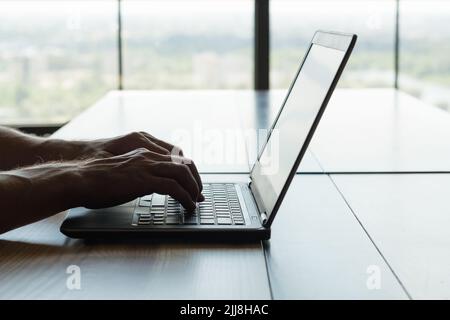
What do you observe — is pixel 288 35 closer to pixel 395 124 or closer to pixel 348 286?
pixel 395 124

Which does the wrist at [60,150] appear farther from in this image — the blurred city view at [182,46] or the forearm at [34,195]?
the blurred city view at [182,46]

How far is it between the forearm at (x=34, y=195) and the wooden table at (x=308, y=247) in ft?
0.09

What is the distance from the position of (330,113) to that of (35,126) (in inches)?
91.8

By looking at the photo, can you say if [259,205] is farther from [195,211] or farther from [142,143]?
[142,143]

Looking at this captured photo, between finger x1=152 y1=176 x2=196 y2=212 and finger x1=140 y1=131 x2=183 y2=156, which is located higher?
finger x1=140 y1=131 x2=183 y2=156

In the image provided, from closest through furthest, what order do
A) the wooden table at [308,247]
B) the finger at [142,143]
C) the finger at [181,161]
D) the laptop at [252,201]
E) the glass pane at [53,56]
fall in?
the wooden table at [308,247], the laptop at [252,201], the finger at [181,161], the finger at [142,143], the glass pane at [53,56]

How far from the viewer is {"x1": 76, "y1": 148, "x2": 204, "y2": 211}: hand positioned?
1.06m

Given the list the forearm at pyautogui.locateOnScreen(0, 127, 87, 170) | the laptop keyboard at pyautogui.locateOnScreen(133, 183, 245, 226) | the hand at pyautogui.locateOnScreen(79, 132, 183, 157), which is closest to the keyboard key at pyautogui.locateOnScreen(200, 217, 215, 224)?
the laptop keyboard at pyautogui.locateOnScreen(133, 183, 245, 226)

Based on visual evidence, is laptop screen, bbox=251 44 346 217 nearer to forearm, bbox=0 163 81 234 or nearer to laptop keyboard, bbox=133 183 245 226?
laptop keyboard, bbox=133 183 245 226

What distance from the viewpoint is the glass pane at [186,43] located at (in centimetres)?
416

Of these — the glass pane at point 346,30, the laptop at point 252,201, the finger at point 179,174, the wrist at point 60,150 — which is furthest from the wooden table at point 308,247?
the glass pane at point 346,30

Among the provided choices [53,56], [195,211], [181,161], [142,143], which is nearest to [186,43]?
[53,56]

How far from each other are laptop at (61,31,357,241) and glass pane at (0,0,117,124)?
3005mm

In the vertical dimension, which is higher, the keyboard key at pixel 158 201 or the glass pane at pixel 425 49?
the glass pane at pixel 425 49
